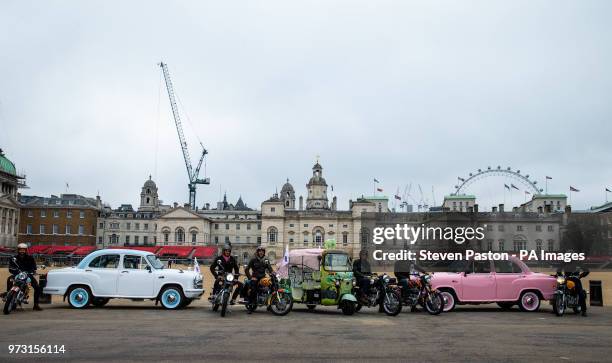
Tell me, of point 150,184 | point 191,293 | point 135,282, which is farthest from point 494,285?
point 150,184

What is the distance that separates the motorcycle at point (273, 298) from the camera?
1612cm

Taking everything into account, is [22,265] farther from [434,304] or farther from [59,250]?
[59,250]

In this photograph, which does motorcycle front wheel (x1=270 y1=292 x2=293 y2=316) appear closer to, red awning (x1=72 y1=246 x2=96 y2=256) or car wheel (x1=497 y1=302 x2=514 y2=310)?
car wheel (x1=497 y1=302 x2=514 y2=310)

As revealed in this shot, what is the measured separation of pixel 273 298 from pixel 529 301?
28.3 ft

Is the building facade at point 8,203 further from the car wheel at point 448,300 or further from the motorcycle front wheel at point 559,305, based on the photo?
the motorcycle front wheel at point 559,305

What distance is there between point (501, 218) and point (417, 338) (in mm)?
94356

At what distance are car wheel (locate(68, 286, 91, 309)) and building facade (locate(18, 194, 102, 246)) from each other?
100608 millimetres

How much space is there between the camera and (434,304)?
56.0 ft

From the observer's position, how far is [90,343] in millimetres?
10375

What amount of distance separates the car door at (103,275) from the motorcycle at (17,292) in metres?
1.91

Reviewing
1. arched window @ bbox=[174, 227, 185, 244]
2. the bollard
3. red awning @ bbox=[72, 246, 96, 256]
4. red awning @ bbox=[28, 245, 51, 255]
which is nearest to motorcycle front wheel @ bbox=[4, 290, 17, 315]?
the bollard

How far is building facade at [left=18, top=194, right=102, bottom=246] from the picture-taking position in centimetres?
11025

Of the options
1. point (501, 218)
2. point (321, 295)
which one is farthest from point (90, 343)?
point (501, 218)

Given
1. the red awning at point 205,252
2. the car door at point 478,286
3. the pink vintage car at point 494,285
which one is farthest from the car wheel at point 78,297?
the red awning at point 205,252
